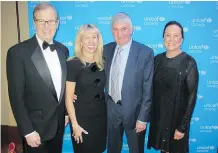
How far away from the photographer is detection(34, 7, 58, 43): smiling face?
227 cm

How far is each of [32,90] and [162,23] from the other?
7.83 ft

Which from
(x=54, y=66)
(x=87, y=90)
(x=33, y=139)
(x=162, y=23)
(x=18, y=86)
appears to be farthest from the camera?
(x=162, y=23)

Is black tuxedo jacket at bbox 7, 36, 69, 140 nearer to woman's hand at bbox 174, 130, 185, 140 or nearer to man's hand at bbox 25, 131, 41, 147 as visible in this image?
man's hand at bbox 25, 131, 41, 147

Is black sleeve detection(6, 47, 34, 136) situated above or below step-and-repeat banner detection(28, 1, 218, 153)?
below

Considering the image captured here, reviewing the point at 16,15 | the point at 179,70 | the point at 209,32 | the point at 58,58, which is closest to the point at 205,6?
the point at 209,32

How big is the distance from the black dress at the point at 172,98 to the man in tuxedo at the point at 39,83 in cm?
128

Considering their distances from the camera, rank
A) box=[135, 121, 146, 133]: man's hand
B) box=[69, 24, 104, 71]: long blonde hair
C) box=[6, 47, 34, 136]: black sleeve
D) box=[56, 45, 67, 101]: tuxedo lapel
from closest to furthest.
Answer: box=[6, 47, 34, 136]: black sleeve < box=[56, 45, 67, 101]: tuxedo lapel < box=[69, 24, 104, 71]: long blonde hair < box=[135, 121, 146, 133]: man's hand

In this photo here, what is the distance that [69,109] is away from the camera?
246cm

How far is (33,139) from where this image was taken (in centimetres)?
226

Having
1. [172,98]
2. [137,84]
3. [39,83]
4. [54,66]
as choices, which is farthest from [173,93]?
[39,83]

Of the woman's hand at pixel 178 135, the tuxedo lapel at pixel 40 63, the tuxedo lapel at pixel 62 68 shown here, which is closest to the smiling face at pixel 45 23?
the tuxedo lapel at pixel 40 63

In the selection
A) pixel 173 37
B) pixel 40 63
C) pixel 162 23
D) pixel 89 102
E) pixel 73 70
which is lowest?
pixel 89 102

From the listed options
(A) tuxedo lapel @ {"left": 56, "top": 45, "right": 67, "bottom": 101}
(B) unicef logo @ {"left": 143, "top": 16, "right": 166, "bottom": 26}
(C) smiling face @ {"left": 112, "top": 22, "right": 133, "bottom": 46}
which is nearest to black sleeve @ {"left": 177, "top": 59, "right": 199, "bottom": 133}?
(C) smiling face @ {"left": 112, "top": 22, "right": 133, "bottom": 46}

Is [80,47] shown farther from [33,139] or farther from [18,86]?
[33,139]
